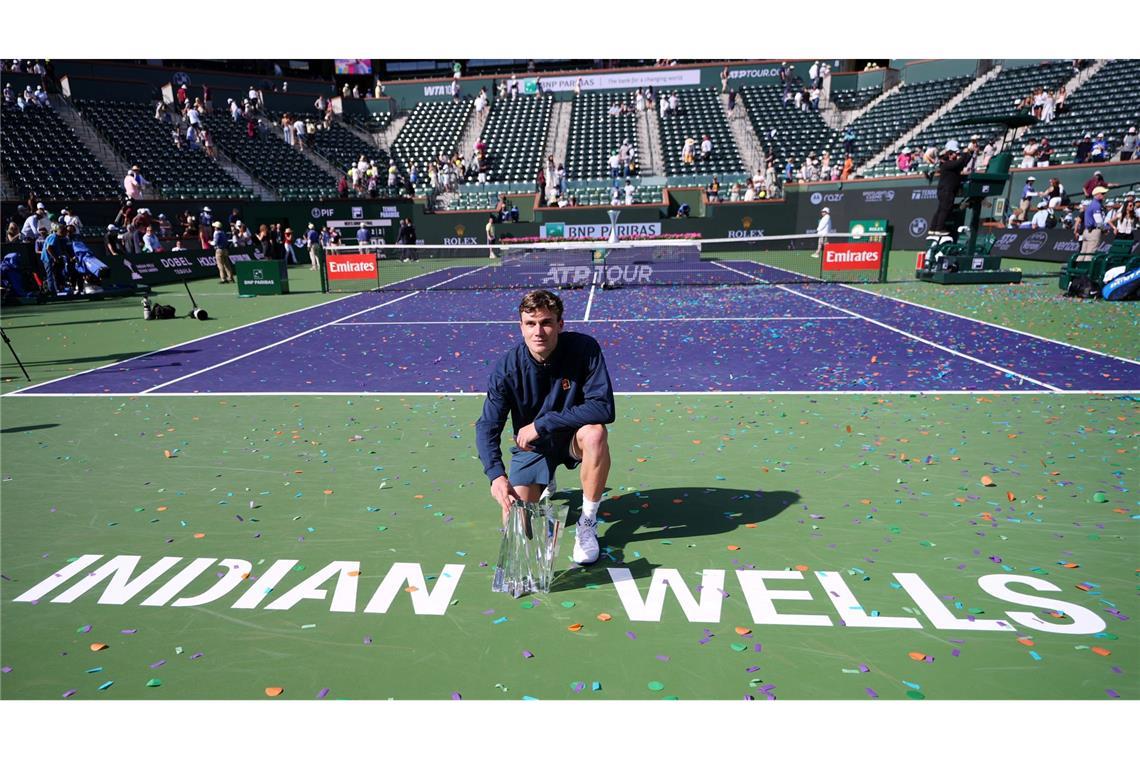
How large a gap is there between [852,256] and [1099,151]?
13016 millimetres

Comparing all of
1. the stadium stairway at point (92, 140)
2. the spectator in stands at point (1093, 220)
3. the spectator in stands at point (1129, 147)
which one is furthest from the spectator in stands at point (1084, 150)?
the stadium stairway at point (92, 140)

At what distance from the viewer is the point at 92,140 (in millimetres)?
33688

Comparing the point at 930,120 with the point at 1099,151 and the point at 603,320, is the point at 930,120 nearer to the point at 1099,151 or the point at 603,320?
the point at 1099,151

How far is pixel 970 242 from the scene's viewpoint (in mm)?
18453

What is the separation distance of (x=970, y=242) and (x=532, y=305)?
1869 centimetres

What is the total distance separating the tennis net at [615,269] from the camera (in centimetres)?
2059

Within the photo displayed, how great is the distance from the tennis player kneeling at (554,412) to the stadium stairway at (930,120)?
3653 centimetres

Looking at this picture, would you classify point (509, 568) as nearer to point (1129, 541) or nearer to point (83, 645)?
point (83, 645)

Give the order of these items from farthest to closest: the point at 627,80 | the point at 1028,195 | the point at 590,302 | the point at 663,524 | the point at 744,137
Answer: the point at 627,80, the point at 744,137, the point at 1028,195, the point at 590,302, the point at 663,524

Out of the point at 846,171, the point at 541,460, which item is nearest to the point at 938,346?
the point at 541,460

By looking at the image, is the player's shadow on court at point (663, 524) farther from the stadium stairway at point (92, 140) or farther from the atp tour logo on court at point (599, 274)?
the stadium stairway at point (92, 140)

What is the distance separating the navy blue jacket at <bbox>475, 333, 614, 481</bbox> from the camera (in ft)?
13.8

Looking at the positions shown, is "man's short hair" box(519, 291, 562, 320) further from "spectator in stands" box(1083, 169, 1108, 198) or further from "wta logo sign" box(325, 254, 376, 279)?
"spectator in stands" box(1083, 169, 1108, 198)

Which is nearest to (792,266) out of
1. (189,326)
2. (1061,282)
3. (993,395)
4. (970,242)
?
(970,242)
